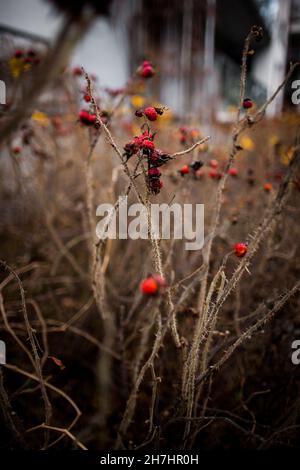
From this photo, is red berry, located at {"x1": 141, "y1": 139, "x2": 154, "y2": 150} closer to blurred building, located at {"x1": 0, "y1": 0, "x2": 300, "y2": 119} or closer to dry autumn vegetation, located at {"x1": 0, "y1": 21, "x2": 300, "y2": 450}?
dry autumn vegetation, located at {"x1": 0, "y1": 21, "x2": 300, "y2": 450}

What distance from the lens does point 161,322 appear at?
3.10ft

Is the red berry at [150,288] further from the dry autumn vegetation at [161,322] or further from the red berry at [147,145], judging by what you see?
the red berry at [147,145]

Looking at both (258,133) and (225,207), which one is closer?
(225,207)

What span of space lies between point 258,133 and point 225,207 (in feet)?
4.98

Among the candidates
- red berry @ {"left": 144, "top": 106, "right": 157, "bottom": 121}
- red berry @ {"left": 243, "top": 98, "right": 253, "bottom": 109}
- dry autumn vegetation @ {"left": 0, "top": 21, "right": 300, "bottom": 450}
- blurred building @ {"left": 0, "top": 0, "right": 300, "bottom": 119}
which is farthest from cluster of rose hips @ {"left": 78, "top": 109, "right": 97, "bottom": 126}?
blurred building @ {"left": 0, "top": 0, "right": 300, "bottom": 119}

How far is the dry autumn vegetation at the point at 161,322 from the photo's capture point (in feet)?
2.87

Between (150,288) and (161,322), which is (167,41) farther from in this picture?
(150,288)

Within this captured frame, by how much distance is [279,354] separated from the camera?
1464 millimetres

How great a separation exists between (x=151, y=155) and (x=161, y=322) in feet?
1.52

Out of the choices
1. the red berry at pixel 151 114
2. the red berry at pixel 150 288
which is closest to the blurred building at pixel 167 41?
the red berry at pixel 151 114

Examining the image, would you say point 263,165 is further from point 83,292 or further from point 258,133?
point 83,292

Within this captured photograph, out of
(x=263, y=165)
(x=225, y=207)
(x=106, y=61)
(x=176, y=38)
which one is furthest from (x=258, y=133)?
(x=176, y=38)

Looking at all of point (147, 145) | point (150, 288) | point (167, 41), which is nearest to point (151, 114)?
point (147, 145)
